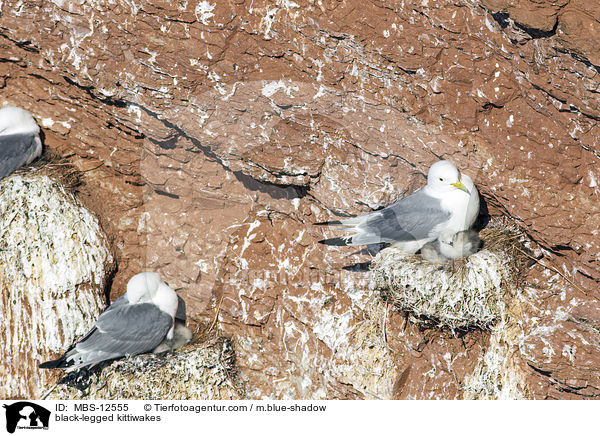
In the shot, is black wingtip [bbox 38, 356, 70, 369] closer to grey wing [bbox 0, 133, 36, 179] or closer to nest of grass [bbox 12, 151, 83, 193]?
nest of grass [bbox 12, 151, 83, 193]

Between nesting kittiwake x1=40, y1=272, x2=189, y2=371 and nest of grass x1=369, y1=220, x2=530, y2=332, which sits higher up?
nest of grass x1=369, y1=220, x2=530, y2=332

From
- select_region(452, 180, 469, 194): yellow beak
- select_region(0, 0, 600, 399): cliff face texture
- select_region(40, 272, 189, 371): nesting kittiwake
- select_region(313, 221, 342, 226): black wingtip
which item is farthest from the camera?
select_region(313, 221, 342, 226): black wingtip

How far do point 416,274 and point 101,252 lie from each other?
7.03 ft

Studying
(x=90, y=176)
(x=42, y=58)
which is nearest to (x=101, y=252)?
(x=90, y=176)

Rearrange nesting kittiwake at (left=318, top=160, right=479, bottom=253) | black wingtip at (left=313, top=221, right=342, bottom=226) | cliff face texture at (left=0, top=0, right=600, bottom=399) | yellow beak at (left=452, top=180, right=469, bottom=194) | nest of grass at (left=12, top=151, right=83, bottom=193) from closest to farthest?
cliff face texture at (left=0, top=0, right=600, bottom=399)
yellow beak at (left=452, top=180, right=469, bottom=194)
nesting kittiwake at (left=318, top=160, right=479, bottom=253)
black wingtip at (left=313, top=221, right=342, bottom=226)
nest of grass at (left=12, top=151, right=83, bottom=193)

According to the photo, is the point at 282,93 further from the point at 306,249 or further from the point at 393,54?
the point at 306,249

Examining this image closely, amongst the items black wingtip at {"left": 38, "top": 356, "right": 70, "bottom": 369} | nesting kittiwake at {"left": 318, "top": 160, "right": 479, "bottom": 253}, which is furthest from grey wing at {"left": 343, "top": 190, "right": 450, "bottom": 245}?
black wingtip at {"left": 38, "top": 356, "right": 70, "bottom": 369}

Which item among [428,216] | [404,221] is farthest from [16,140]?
[428,216]

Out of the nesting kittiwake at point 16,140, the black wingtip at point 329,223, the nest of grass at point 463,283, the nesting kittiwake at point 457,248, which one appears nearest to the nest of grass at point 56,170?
the nesting kittiwake at point 16,140

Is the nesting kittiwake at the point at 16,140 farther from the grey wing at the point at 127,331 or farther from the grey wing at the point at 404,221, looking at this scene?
the grey wing at the point at 404,221

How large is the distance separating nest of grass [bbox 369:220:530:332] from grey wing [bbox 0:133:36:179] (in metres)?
2.50

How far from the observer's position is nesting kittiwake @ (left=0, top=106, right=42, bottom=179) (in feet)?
12.5

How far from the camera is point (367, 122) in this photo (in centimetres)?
339

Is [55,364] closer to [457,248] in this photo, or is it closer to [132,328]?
[132,328]
